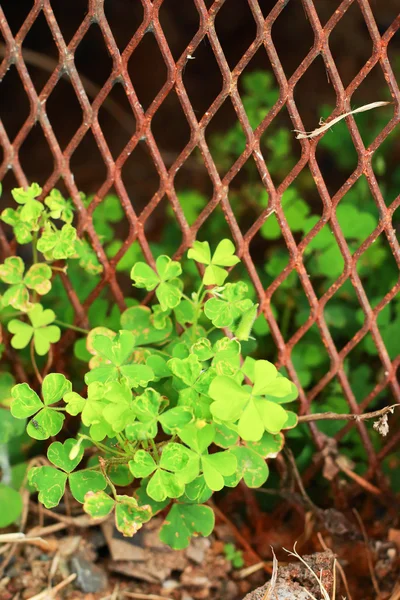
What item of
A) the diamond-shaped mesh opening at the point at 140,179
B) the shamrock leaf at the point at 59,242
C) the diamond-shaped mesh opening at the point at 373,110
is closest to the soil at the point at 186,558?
the shamrock leaf at the point at 59,242

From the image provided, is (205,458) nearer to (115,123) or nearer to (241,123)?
(241,123)

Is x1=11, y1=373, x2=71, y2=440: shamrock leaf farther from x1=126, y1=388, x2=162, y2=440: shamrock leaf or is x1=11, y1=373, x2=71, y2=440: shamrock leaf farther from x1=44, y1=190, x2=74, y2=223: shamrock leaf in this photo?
x1=44, y1=190, x2=74, y2=223: shamrock leaf

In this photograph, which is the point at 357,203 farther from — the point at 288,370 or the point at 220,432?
the point at 220,432

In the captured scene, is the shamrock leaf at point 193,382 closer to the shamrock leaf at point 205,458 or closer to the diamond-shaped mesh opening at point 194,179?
the shamrock leaf at point 205,458

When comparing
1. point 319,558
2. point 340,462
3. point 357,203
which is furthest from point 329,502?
point 357,203

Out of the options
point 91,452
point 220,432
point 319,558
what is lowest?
point 91,452

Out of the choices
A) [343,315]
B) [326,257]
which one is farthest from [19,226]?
[343,315]

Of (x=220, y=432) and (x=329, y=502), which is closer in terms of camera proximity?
(x=220, y=432)
